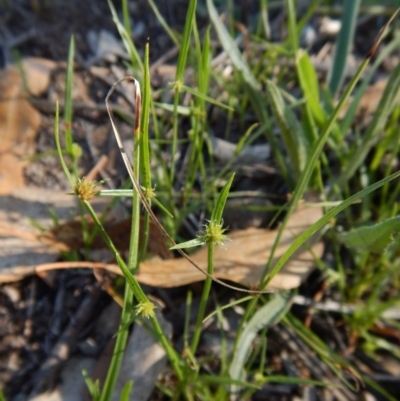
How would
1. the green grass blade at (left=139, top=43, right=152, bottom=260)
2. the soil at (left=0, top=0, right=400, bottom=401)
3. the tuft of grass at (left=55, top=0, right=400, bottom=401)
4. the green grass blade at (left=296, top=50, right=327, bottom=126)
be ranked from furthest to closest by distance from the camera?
Answer: the green grass blade at (left=296, top=50, right=327, bottom=126) < the soil at (left=0, top=0, right=400, bottom=401) < the tuft of grass at (left=55, top=0, right=400, bottom=401) < the green grass blade at (left=139, top=43, right=152, bottom=260)

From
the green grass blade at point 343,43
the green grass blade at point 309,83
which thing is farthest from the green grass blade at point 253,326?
the green grass blade at point 343,43

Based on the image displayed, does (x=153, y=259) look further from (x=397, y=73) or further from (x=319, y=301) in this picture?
(x=397, y=73)

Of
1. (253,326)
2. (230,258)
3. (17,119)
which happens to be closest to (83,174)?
(17,119)

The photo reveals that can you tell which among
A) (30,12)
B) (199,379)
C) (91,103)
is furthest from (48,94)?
(199,379)

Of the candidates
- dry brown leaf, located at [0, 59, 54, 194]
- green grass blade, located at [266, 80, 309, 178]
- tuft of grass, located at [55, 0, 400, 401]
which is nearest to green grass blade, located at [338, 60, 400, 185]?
tuft of grass, located at [55, 0, 400, 401]

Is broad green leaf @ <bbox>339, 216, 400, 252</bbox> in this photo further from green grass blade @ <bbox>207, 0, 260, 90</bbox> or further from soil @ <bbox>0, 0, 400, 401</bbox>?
green grass blade @ <bbox>207, 0, 260, 90</bbox>

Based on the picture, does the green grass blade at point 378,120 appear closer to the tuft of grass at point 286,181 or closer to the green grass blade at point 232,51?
the tuft of grass at point 286,181
